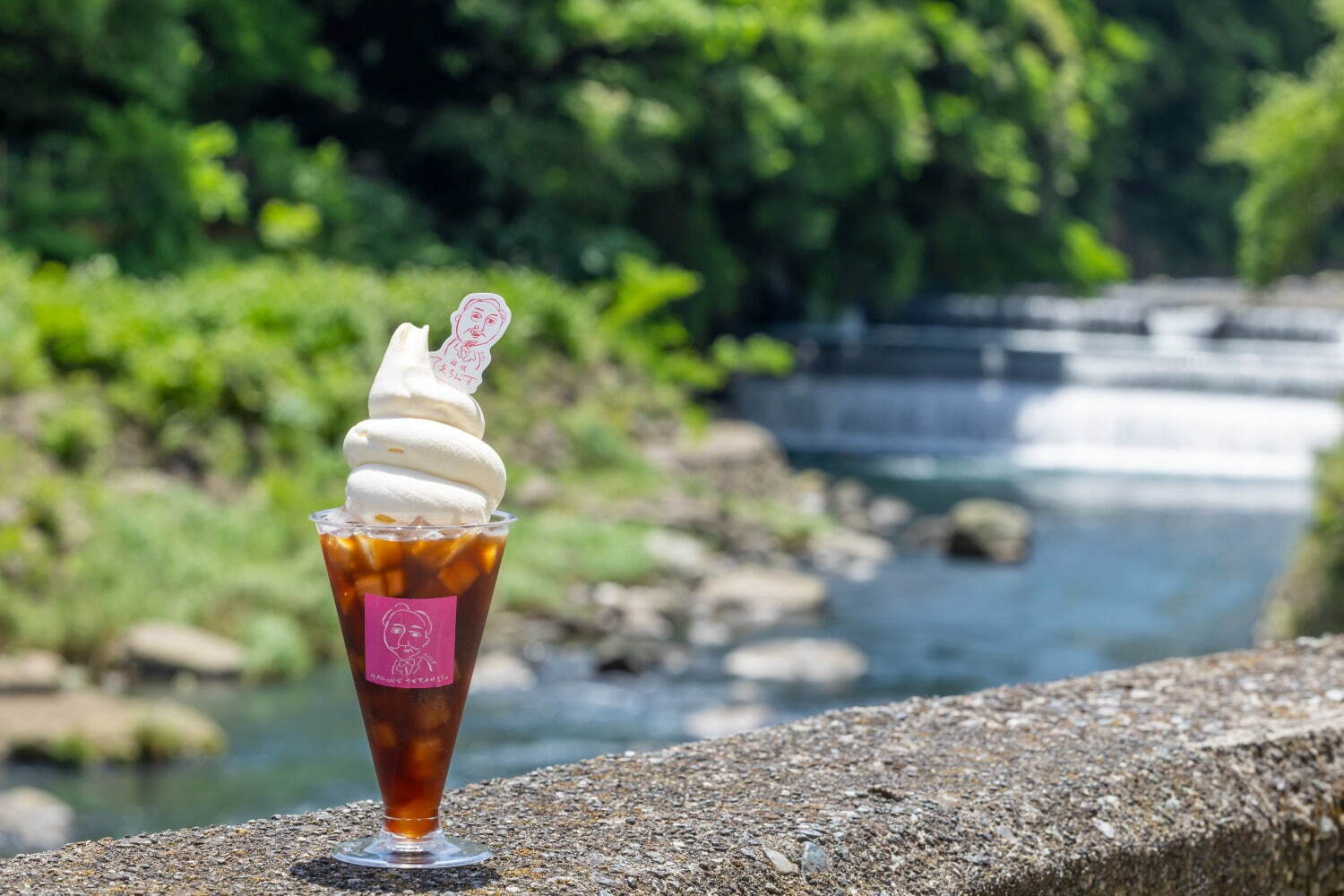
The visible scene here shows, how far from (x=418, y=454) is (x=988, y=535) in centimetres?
1614

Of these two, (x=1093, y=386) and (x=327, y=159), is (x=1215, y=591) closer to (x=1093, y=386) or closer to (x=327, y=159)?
(x=1093, y=386)

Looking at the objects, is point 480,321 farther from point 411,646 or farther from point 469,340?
point 411,646

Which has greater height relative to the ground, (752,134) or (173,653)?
(752,134)

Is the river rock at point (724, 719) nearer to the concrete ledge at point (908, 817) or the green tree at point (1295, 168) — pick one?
the concrete ledge at point (908, 817)

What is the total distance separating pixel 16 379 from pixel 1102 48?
3325cm

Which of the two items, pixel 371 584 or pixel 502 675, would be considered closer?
pixel 371 584

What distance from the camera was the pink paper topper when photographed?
2.38 m

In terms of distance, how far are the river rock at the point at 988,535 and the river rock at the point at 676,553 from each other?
2526 mm

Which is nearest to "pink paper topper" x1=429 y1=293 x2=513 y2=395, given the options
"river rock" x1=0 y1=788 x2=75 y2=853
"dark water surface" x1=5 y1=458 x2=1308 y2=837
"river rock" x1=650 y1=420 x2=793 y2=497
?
"dark water surface" x1=5 y1=458 x2=1308 y2=837

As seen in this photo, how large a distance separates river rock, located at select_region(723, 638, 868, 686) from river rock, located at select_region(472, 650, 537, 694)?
1474 mm

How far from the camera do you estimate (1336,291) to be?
123 feet

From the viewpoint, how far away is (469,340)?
2391 mm

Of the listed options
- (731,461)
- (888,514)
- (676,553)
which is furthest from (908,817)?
(731,461)

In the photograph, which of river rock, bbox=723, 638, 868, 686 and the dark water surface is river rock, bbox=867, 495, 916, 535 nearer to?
the dark water surface
